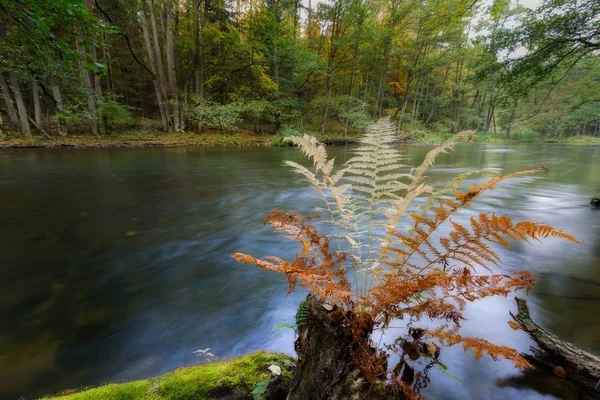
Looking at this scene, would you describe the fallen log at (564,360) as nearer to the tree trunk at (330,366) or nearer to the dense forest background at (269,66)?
the tree trunk at (330,366)

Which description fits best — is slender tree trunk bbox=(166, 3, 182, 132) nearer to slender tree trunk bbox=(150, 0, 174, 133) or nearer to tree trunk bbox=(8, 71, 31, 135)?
slender tree trunk bbox=(150, 0, 174, 133)

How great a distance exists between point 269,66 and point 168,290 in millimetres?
24617

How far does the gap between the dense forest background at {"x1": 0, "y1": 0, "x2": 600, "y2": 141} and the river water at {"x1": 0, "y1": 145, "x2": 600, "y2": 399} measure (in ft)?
12.5

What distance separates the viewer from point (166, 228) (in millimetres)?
5145

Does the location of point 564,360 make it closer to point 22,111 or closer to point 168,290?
point 168,290

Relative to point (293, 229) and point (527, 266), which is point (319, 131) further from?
point (293, 229)

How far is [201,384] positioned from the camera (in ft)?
5.22

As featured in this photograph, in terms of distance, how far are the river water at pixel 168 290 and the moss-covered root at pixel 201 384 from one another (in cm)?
64

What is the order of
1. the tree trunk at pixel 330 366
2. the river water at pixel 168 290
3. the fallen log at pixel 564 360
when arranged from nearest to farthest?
the tree trunk at pixel 330 366 < the fallen log at pixel 564 360 < the river water at pixel 168 290

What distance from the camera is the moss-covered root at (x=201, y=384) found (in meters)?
1.52

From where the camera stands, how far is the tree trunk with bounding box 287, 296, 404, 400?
1165mm

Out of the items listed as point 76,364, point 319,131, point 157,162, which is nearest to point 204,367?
point 76,364

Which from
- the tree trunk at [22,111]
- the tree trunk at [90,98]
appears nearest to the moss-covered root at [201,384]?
the tree trunk at [90,98]

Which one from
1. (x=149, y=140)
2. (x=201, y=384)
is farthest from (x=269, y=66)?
(x=201, y=384)
